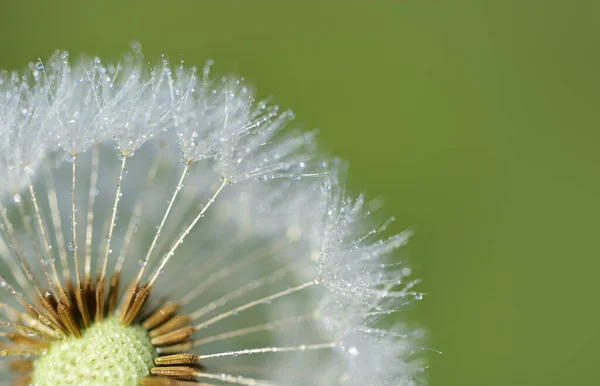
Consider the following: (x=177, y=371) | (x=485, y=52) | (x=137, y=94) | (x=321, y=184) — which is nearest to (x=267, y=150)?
(x=321, y=184)

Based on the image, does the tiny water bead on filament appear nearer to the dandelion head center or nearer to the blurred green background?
the dandelion head center

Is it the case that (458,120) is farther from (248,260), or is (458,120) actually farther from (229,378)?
(229,378)

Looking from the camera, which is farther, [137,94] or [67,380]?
[137,94]

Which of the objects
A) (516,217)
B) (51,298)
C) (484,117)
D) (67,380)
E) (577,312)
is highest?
(484,117)

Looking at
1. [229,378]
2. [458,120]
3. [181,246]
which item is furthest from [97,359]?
[458,120]

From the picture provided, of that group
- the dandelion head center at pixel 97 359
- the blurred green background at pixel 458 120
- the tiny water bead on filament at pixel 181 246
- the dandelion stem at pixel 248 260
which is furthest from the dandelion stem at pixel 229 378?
the blurred green background at pixel 458 120

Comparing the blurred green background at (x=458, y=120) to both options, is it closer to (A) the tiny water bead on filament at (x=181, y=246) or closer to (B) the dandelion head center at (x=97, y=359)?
(A) the tiny water bead on filament at (x=181, y=246)

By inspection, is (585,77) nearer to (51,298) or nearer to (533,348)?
(533,348)
